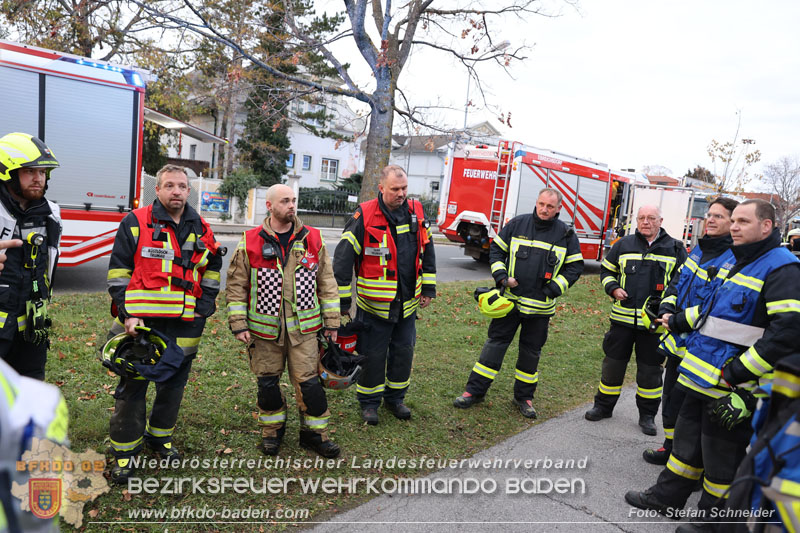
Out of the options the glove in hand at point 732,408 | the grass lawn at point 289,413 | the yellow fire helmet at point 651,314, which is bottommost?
the grass lawn at point 289,413

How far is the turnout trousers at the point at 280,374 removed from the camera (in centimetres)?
382

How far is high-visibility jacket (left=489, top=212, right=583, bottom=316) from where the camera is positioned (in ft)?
16.5

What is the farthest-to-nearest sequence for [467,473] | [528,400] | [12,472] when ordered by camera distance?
[528,400] → [467,473] → [12,472]

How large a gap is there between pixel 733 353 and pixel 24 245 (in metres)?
4.29

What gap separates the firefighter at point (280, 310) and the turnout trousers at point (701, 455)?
7.69 ft

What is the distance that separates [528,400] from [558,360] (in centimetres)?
212

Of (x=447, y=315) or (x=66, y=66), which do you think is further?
(x=447, y=315)

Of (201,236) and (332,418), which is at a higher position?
(201,236)

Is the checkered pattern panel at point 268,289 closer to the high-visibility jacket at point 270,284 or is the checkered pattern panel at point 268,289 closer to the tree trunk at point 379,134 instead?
the high-visibility jacket at point 270,284

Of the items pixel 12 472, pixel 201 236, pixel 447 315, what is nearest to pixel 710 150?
pixel 447 315

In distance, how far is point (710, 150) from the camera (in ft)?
56.1

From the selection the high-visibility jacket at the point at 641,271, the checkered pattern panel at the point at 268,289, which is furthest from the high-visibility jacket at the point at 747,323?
the checkered pattern panel at the point at 268,289

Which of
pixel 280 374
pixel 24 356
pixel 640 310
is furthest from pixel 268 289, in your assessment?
pixel 640 310

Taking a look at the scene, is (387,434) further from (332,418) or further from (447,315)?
(447,315)
